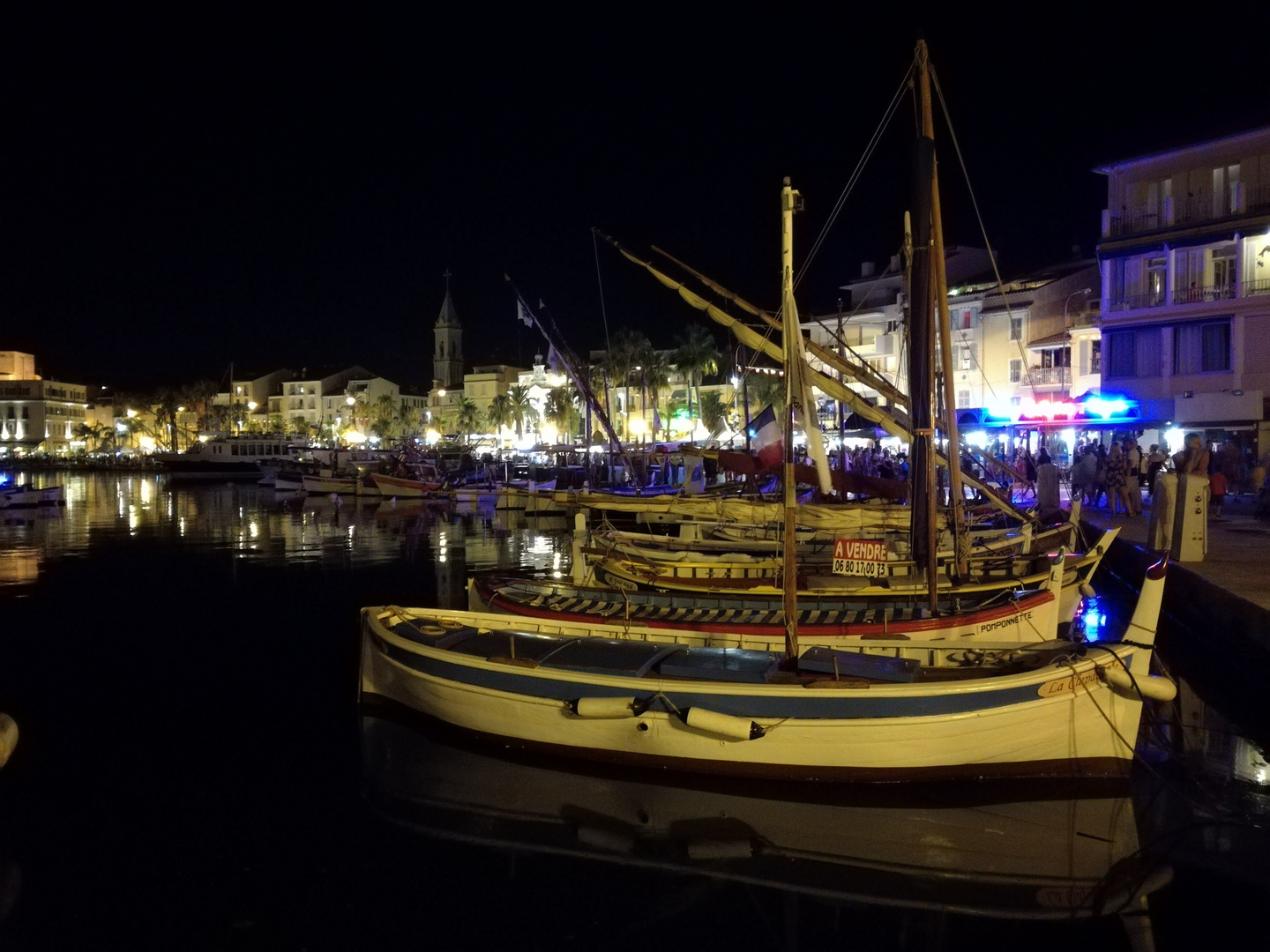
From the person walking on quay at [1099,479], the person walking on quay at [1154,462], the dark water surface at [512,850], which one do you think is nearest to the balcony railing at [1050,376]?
the person walking on quay at [1154,462]

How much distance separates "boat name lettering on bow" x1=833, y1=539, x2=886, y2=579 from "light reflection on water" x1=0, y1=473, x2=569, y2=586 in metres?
16.4

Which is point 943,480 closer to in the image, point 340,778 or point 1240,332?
point 1240,332

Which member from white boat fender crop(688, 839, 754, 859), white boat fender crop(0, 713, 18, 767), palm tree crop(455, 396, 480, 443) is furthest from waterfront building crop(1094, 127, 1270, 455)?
palm tree crop(455, 396, 480, 443)

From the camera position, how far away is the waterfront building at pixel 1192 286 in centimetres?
3669

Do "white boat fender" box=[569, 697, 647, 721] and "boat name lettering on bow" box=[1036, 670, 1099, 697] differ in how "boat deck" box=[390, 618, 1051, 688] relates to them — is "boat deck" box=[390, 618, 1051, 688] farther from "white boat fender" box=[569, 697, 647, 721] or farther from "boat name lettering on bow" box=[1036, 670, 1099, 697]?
"boat name lettering on bow" box=[1036, 670, 1099, 697]

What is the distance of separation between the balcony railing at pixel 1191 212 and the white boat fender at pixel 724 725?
1408 inches

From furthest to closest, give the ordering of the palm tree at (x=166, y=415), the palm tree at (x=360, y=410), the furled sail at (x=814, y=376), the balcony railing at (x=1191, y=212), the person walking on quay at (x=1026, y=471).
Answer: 1. the palm tree at (x=166, y=415)
2. the palm tree at (x=360, y=410)
3. the balcony railing at (x=1191, y=212)
4. the person walking on quay at (x=1026, y=471)
5. the furled sail at (x=814, y=376)

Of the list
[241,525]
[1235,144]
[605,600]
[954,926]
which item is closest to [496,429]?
[241,525]

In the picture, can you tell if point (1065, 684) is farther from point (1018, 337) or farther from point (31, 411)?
point (31, 411)

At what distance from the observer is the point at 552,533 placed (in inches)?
1646

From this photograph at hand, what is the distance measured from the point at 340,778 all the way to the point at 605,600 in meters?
5.14

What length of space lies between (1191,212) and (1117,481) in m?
16.0

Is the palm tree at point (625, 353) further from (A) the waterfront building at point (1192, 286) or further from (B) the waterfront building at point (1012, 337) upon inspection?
(A) the waterfront building at point (1192, 286)

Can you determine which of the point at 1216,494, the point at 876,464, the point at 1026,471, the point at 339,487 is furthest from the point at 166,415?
the point at 1216,494
